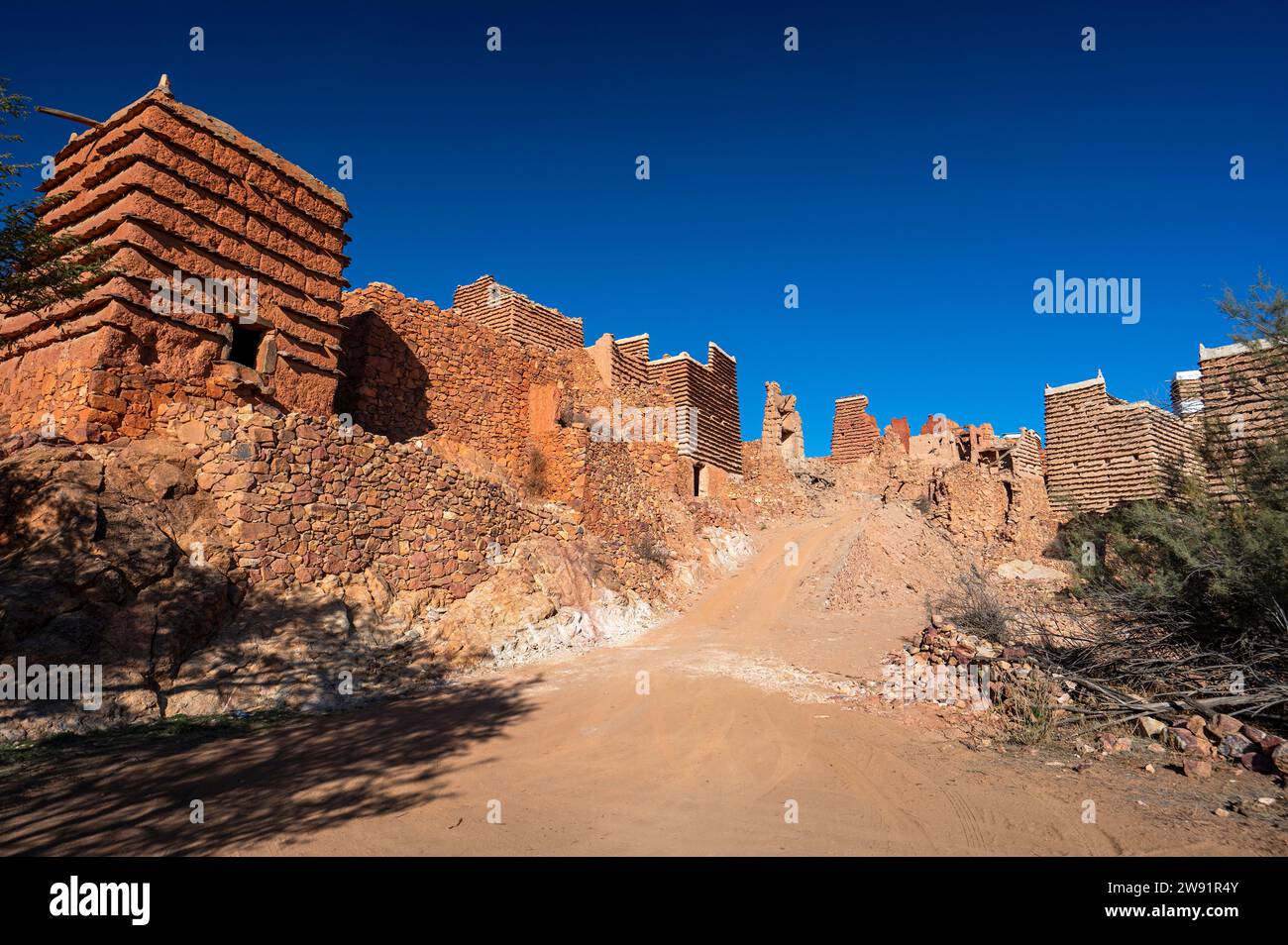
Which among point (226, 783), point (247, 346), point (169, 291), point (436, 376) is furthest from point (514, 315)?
point (226, 783)

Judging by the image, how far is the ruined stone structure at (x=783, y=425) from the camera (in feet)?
105

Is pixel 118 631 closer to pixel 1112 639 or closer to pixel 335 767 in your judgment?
Answer: pixel 335 767

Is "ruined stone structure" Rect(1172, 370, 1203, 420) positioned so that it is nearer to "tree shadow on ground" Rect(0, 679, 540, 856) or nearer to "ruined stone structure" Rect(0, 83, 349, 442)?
"tree shadow on ground" Rect(0, 679, 540, 856)

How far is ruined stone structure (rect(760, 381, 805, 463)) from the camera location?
1266 inches

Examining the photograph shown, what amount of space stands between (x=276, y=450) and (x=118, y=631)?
348cm

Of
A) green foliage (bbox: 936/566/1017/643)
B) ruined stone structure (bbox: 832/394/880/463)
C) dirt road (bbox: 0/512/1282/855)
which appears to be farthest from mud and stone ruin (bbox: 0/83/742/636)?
ruined stone structure (bbox: 832/394/880/463)

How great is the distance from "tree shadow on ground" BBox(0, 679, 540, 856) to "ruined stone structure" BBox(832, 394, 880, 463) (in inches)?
1281

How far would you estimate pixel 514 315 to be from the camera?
20.9m

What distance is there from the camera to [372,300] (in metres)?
15.2

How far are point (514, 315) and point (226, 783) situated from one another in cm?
1747

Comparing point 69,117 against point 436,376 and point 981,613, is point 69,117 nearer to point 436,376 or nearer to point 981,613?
point 436,376

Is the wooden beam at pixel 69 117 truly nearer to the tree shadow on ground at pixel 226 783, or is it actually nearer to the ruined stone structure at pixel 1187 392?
the tree shadow on ground at pixel 226 783
